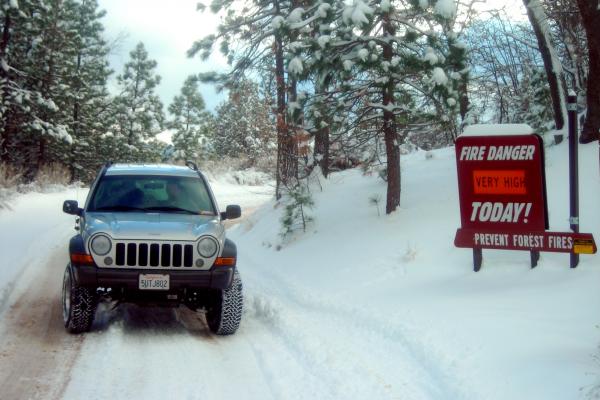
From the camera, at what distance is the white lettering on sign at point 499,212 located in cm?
777

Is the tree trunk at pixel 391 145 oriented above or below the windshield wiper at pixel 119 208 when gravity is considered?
above

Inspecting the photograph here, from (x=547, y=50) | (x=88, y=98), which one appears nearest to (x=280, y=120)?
(x=547, y=50)

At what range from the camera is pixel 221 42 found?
17828 mm

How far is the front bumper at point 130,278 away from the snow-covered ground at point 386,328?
613 mm

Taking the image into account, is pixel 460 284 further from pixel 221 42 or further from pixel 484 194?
pixel 221 42

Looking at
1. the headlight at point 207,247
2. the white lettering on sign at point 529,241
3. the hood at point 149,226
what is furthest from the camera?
the white lettering on sign at point 529,241

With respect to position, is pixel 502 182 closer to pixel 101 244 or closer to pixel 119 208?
pixel 119 208

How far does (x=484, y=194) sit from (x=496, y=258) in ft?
3.16

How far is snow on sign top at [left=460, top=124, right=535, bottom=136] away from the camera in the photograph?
7.79 metres

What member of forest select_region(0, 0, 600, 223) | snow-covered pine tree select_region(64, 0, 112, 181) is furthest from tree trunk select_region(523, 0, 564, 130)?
snow-covered pine tree select_region(64, 0, 112, 181)

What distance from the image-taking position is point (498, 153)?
314 inches

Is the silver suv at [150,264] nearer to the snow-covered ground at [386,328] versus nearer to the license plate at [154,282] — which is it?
the license plate at [154,282]

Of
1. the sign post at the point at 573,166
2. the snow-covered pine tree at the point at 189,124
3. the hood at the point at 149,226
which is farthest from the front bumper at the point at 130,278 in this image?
the snow-covered pine tree at the point at 189,124

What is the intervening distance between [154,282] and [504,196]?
4.39m
